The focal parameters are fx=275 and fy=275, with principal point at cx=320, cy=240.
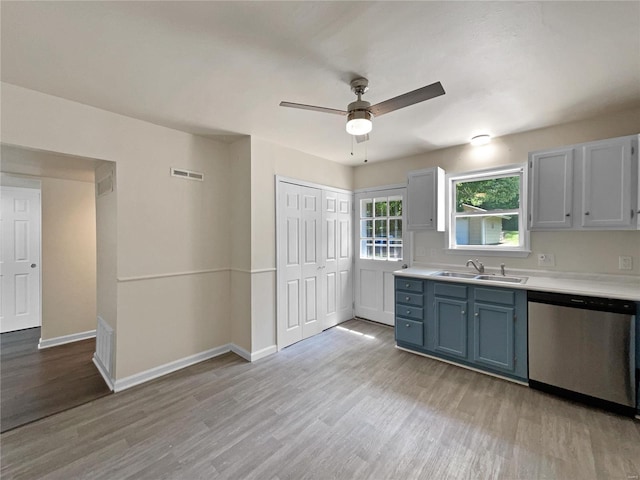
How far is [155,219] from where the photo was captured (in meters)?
2.79

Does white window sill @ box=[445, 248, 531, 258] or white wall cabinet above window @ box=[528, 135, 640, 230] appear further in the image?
white window sill @ box=[445, 248, 531, 258]

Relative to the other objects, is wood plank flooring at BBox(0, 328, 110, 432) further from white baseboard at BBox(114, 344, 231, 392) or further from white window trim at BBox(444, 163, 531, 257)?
white window trim at BBox(444, 163, 531, 257)

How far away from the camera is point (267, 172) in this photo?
3256 mm

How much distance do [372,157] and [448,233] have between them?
4.91 feet

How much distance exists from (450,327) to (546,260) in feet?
4.06

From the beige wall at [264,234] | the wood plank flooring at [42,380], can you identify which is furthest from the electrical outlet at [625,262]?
the wood plank flooring at [42,380]

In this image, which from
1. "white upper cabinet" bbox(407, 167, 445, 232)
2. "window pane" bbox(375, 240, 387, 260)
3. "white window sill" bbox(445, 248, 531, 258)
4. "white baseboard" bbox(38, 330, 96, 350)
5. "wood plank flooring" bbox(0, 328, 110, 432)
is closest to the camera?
"wood plank flooring" bbox(0, 328, 110, 432)

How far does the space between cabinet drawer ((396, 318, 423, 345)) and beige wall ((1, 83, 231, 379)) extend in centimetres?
209

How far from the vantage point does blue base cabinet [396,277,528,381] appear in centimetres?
256

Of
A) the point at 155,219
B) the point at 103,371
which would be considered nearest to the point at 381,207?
the point at 155,219

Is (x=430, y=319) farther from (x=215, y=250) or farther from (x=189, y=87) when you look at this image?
(x=189, y=87)

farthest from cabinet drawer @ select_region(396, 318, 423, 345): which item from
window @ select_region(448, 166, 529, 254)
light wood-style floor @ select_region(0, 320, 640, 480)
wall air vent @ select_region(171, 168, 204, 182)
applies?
wall air vent @ select_region(171, 168, 204, 182)

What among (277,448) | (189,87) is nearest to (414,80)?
(189,87)

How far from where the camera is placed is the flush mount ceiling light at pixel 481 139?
3.12 meters
